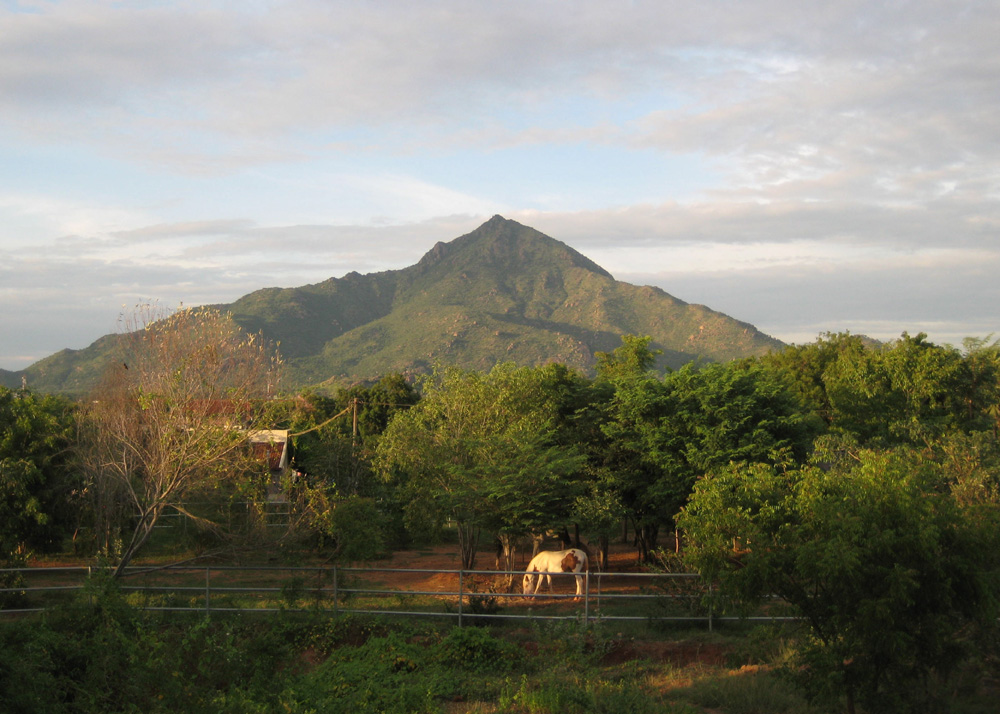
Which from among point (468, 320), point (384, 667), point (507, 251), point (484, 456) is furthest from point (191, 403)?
point (507, 251)

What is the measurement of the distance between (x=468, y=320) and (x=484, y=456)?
10017 cm

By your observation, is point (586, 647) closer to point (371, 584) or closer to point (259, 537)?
point (259, 537)

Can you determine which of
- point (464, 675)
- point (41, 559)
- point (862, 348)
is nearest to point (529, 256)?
point (862, 348)

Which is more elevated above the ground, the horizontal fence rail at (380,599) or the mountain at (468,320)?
the mountain at (468,320)

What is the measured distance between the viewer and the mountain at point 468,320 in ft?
345

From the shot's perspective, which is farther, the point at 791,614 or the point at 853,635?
the point at 791,614

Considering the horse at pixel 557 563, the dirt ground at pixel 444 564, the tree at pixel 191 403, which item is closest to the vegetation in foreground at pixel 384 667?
the tree at pixel 191 403

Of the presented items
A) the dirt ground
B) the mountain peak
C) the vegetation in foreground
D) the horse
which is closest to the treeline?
the horse

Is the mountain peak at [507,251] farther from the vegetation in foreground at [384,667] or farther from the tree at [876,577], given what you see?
the tree at [876,577]

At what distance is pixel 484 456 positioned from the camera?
71.3ft

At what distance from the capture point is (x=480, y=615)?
15.1 m

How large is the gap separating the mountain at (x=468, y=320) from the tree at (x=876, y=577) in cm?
7572

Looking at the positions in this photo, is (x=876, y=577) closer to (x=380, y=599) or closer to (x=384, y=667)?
(x=384, y=667)

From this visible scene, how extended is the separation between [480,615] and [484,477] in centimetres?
607
